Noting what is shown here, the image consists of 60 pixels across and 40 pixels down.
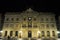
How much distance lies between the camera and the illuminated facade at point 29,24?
3180cm

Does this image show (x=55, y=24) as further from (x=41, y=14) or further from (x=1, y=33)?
(x=1, y=33)

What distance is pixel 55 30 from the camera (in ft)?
105

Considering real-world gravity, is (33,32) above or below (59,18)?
below

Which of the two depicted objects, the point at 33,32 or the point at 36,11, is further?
the point at 36,11

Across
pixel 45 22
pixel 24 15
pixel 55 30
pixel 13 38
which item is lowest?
pixel 13 38

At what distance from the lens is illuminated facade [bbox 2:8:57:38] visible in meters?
31.8

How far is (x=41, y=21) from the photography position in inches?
1308

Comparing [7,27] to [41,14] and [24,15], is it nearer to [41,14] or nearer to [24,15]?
[24,15]

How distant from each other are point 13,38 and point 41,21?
33.8 feet

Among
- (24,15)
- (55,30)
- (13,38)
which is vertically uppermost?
(24,15)

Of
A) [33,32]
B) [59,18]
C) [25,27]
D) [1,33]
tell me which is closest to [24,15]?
[25,27]

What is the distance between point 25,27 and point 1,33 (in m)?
7.82

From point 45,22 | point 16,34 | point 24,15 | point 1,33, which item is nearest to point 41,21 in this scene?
point 45,22

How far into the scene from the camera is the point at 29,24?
1286 inches
